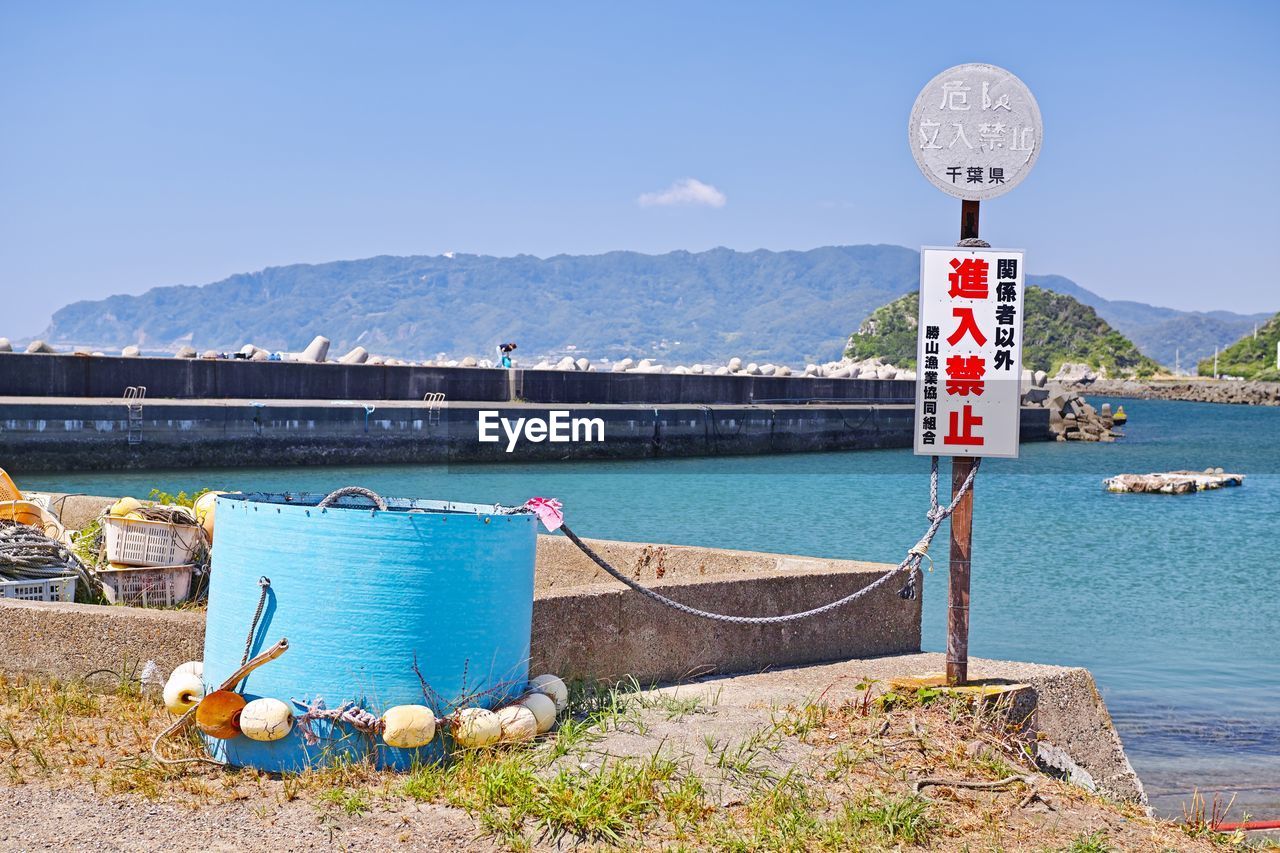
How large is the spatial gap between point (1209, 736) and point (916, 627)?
3175mm

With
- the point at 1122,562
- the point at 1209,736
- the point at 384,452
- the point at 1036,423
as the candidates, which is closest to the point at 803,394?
the point at 1036,423

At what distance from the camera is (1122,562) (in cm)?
1942

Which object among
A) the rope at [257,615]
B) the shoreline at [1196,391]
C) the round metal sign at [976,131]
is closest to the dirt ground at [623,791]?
the rope at [257,615]

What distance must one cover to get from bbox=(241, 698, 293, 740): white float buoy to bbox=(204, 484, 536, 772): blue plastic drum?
7cm

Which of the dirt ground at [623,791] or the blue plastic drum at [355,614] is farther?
the blue plastic drum at [355,614]

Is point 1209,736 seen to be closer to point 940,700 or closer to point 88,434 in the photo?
point 940,700

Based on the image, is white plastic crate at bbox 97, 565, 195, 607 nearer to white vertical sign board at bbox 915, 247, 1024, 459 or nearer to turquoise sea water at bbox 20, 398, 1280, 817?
white vertical sign board at bbox 915, 247, 1024, 459

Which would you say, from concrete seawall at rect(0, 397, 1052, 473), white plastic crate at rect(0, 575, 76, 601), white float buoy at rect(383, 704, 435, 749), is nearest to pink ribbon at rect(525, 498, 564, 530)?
white float buoy at rect(383, 704, 435, 749)

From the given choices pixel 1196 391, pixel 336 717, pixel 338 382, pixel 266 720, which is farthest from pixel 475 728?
pixel 1196 391

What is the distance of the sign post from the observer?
523 centimetres

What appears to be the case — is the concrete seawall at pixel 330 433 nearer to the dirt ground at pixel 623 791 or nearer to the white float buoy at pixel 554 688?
the dirt ground at pixel 623 791

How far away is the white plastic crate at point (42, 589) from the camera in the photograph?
5.94 m

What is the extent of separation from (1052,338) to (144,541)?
184445mm

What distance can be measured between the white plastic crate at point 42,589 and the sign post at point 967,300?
4.11 m
